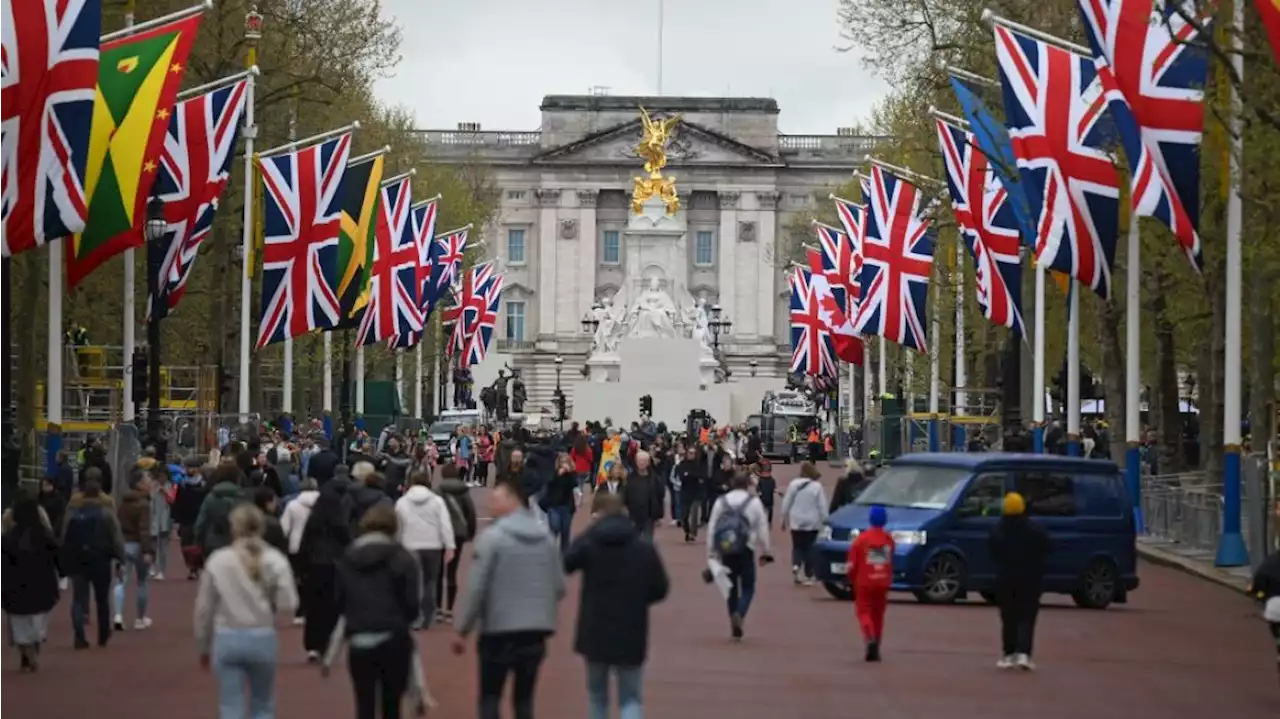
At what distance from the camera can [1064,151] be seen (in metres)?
34.2

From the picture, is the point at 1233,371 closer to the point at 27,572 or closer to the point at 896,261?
the point at 27,572

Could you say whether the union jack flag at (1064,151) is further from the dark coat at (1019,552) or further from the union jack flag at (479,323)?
the union jack flag at (479,323)

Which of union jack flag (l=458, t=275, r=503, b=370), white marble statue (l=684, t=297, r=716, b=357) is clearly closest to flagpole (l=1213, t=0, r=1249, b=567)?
union jack flag (l=458, t=275, r=503, b=370)

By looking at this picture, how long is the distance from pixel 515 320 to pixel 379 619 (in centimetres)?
14828

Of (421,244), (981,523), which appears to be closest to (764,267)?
(421,244)

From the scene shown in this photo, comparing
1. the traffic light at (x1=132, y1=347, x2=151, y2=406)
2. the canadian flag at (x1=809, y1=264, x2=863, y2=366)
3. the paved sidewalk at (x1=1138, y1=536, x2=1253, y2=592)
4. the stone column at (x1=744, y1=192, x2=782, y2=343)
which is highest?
the stone column at (x1=744, y1=192, x2=782, y2=343)

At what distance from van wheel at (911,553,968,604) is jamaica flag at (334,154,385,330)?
20.0 metres

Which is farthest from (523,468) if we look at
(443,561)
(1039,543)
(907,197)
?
(907,197)

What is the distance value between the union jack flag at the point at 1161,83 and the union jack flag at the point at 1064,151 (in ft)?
15.7

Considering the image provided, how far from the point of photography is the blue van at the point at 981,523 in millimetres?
28656

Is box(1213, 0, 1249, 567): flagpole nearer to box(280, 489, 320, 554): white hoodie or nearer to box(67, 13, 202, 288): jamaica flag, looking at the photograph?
box(67, 13, 202, 288): jamaica flag

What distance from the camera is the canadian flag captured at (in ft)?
218

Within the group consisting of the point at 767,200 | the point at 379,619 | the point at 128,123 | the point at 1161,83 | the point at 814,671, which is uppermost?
the point at 767,200

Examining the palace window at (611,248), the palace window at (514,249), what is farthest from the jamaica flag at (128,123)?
the palace window at (514,249)
